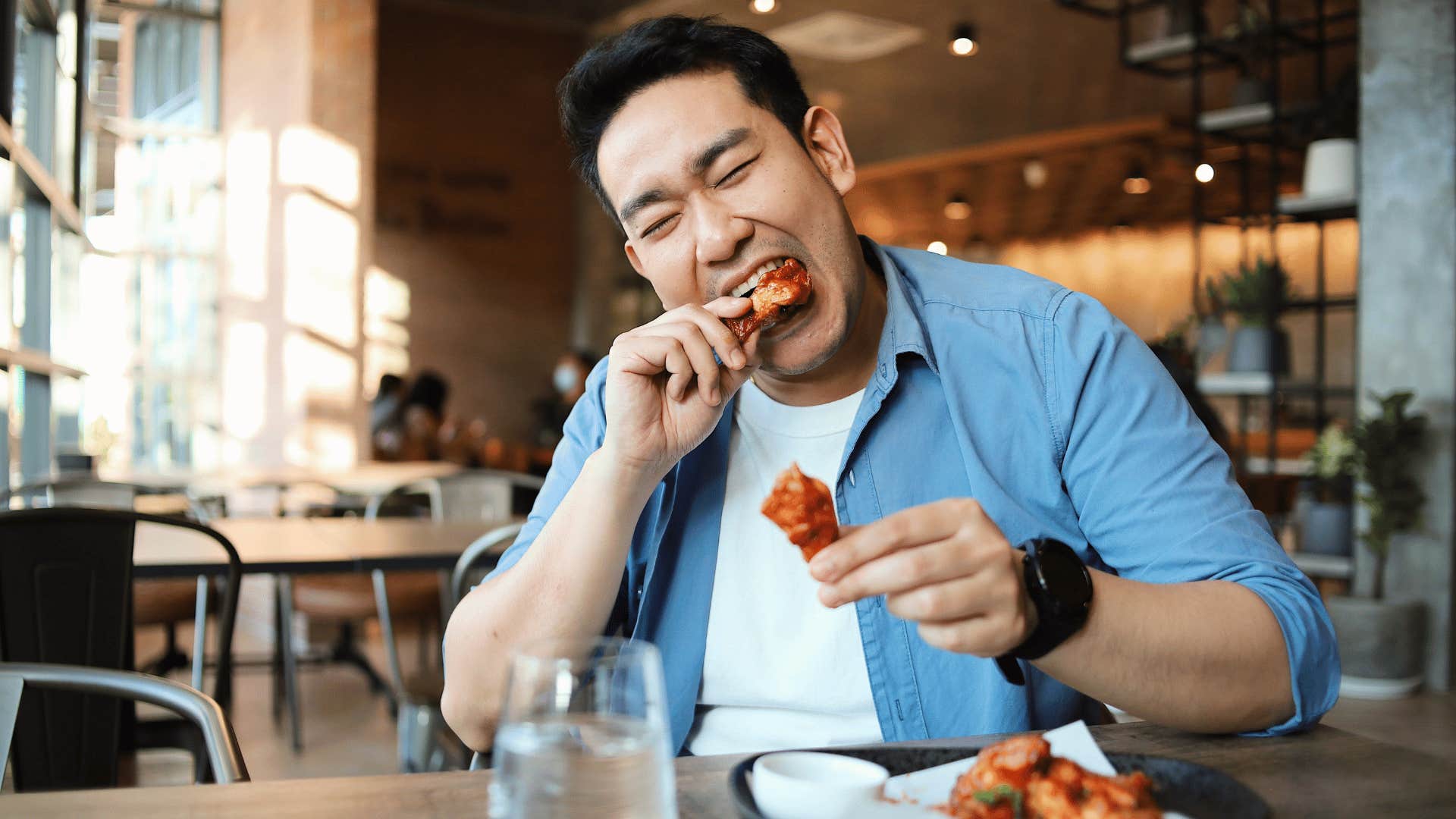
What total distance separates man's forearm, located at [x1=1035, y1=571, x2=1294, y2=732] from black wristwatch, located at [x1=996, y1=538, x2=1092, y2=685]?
0.03 meters

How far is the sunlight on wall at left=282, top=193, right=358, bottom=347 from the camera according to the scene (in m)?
7.01

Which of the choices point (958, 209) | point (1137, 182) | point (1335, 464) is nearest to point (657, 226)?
point (1335, 464)

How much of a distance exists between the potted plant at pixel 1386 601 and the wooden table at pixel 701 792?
166 inches

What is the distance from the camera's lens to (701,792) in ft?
2.77

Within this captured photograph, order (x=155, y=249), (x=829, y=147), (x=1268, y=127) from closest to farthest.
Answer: (x=829, y=147) → (x=1268, y=127) → (x=155, y=249)

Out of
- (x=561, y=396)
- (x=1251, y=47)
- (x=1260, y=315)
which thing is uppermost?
(x=1251, y=47)

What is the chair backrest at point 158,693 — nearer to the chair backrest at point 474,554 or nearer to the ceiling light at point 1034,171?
the chair backrest at point 474,554

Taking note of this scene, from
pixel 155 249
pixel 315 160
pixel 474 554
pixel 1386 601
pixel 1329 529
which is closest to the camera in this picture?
pixel 474 554

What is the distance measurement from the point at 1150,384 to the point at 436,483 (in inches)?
137

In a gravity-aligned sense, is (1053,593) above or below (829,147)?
below

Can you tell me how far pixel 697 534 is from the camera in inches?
54.4

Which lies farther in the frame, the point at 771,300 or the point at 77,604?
the point at 77,604

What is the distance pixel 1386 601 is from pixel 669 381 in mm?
4550

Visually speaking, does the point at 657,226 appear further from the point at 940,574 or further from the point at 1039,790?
the point at 1039,790
